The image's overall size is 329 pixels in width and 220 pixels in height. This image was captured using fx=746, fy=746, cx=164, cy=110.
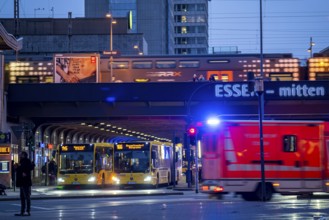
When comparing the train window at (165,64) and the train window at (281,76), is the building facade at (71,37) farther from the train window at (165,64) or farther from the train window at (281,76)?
the train window at (281,76)

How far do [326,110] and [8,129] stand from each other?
2273 centimetres

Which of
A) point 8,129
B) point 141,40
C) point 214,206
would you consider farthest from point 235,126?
point 141,40

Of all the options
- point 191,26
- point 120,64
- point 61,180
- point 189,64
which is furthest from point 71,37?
point 191,26

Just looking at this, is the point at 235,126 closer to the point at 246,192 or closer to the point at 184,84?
the point at 246,192

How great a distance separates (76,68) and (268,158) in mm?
41157

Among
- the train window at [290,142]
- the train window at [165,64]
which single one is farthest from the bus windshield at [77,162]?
the train window at [290,142]

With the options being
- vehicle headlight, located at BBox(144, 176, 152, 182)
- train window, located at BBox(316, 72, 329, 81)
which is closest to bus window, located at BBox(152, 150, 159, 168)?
vehicle headlight, located at BBox(144, 176, 152, 182)

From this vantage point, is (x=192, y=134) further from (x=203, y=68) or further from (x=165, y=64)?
(x=165, y=64)

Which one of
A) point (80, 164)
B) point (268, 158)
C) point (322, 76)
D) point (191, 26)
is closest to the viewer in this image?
point (268, 158)

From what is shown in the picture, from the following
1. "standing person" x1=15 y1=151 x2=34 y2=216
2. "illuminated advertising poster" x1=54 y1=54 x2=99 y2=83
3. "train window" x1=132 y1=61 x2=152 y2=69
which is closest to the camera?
"standing person" x1=15 y1=151 x2=34 y2=216

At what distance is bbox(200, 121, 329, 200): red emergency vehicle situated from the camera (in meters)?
30.1

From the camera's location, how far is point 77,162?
51.2m

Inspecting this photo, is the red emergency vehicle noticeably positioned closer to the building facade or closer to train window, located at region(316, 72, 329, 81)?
train window, located at region(316, 72, 329, 81)

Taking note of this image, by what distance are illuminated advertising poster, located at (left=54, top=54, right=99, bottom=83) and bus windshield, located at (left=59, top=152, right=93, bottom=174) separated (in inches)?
573
